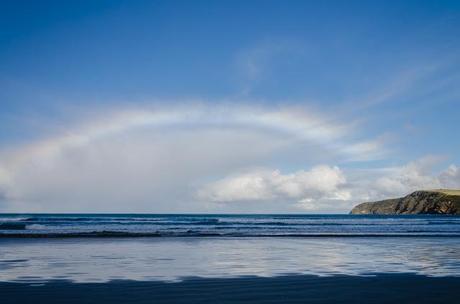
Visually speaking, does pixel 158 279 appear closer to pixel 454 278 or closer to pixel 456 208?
pixel 454 278

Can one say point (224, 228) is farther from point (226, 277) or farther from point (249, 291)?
point (249, 291)

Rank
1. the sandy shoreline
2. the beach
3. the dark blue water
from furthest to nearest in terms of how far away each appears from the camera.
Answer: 1. the dark blue water
2. the beach
3. the sandy shoreline

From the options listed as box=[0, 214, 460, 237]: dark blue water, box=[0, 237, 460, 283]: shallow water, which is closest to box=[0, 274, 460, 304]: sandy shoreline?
box=[0, 237, 460, 283]: shallow water

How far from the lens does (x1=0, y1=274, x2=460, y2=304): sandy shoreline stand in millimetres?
9992

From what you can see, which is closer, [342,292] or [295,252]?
[342,292]

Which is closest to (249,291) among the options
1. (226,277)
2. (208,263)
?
(226,277)

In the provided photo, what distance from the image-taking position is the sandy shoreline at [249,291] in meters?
9.99

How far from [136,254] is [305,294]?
455 inches

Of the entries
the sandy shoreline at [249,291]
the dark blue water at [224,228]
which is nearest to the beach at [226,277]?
the sandy shoreline at [249,291]

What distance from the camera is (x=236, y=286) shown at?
11625mm

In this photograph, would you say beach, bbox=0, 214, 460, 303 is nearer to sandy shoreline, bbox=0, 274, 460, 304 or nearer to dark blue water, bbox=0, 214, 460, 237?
sandy shoreline, bbox=0, 274, 460, 304

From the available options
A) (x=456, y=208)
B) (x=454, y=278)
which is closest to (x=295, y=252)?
(x=454, y=278)

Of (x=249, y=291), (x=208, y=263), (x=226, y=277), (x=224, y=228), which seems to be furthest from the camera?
(x=224, y=228)

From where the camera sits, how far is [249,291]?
10961mm
